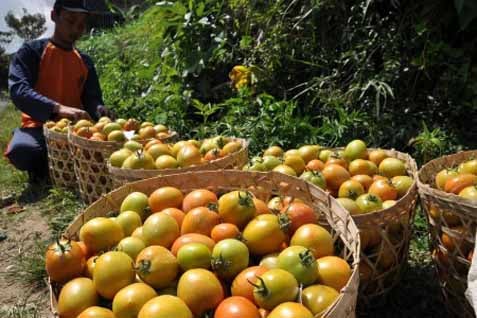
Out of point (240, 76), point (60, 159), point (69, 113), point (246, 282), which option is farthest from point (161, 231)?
point (240, 76)

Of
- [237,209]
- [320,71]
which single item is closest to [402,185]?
[237,209]

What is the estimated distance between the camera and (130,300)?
1186mm

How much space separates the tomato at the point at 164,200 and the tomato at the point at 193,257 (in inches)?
13.6

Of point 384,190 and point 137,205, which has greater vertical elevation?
point 137,205

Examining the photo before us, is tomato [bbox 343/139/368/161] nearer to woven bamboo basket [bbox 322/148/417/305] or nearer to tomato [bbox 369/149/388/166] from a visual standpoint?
tomato [bbox 369/149/388/166]

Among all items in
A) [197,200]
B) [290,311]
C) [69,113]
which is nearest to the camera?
[290,311]

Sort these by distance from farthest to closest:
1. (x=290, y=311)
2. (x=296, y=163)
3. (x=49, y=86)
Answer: (x=49, y=86) < (x=296, y=163) < (x=290, y=311)

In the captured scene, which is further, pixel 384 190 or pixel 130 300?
pixel 384 190

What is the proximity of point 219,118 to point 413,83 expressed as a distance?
153 centimetres

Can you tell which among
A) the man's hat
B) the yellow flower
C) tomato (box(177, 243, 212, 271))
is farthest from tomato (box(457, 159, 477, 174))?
the man's hat

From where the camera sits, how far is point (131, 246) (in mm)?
1397

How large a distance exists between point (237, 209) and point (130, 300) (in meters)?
0.45

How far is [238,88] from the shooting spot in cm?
394

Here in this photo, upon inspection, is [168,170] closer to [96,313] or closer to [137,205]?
[137,205]
